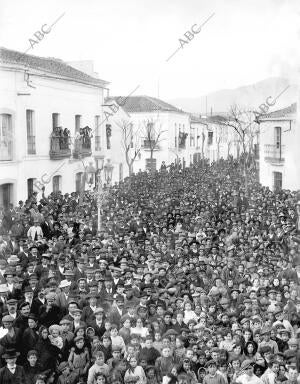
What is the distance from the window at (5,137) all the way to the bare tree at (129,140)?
9915 millimetres

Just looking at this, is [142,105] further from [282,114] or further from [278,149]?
[278,149]

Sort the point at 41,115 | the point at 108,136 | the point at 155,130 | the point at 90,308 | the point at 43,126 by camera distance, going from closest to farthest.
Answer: the point at 90,308, the point at 41,115, the point at 43,126, the point at 108,136, the point at 155,130

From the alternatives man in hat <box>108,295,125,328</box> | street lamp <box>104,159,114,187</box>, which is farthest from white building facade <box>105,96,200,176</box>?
man in hat <box>108,295,125,328</box>

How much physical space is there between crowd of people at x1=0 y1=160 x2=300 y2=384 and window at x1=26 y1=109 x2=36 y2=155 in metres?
3.04

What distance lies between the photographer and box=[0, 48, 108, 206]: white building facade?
52.3 feet

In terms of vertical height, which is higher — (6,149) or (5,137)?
(5,137)

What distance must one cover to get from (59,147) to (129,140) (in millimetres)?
9579

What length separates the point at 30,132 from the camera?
17547mm

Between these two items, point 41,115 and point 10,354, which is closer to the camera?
point 10,354

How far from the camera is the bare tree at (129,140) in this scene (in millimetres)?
26869

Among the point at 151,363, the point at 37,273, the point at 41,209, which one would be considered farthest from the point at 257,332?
the point at 41,209

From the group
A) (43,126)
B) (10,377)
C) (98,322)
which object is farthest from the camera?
(43,126)

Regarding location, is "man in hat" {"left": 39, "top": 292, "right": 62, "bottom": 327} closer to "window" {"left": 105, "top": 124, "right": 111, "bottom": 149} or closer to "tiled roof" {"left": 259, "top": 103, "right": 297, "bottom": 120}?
"tiled roof" {"left": 259, "top": 103, "right": 297, "bottom": 120}

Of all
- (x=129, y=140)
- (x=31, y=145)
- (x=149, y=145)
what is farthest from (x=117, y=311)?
(x=149, y=145)
